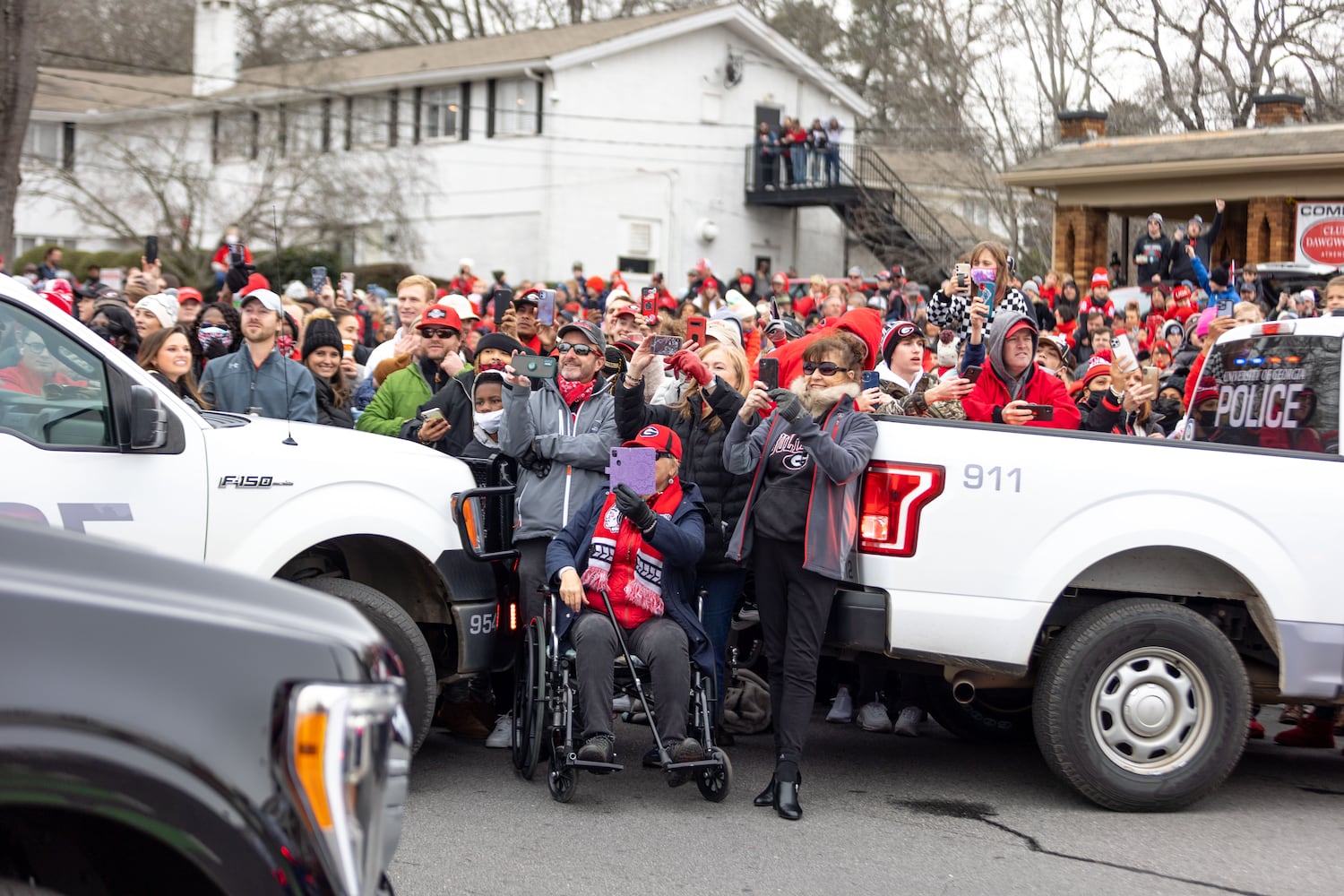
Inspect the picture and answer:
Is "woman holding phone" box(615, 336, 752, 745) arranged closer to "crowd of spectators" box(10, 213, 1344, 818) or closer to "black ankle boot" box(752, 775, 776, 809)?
"crowd of spectators" box(10, 213, 1344, 818)

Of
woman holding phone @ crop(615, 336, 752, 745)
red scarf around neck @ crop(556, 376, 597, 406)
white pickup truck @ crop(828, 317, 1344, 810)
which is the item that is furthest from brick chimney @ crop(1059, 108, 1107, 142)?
white pickup truck @ crop(828, 317, 1344, 810)

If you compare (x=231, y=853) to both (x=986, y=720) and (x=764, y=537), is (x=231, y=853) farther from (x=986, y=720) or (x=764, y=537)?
(x=986, y=720)

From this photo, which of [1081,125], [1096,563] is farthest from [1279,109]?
[1096,563]

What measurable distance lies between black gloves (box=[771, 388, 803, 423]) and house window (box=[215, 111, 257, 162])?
33060mm

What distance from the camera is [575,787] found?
6.17m

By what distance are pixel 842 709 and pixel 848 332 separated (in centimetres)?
240

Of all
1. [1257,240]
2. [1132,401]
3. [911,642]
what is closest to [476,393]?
[911,642]

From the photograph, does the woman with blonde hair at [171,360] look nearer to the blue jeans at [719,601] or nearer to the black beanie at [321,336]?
the black beanie at [321,336]

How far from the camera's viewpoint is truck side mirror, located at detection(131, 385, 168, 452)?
17.4 ft

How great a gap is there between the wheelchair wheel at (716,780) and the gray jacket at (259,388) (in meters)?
2.83

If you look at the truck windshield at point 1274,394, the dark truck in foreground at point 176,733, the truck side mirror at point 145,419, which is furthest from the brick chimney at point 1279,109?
the dark truck in foreground at point 176,733

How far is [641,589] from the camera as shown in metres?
6.25

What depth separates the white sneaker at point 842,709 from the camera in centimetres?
787

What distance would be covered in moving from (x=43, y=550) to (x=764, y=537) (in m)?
3.81
